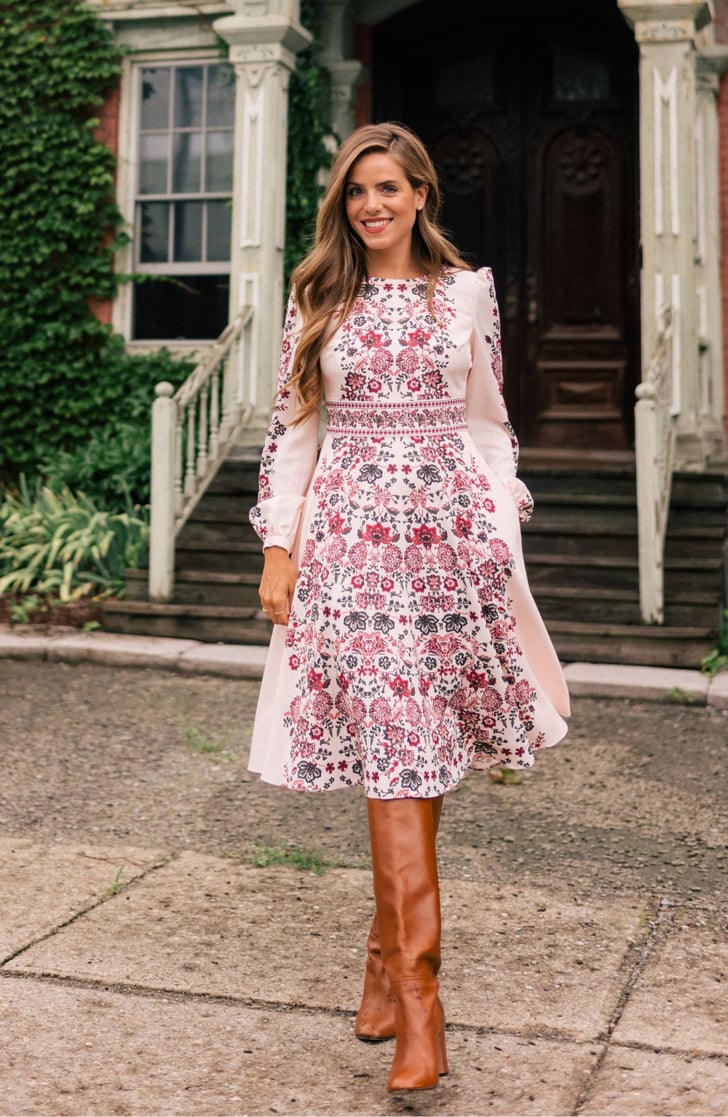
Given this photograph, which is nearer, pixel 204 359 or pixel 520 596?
pixel 520 596

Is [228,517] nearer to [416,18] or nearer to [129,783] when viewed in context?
[129,783]

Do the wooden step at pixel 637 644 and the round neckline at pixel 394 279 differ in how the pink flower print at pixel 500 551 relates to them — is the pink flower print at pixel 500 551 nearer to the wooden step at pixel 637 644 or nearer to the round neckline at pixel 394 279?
the round neckline at pixel 394 279

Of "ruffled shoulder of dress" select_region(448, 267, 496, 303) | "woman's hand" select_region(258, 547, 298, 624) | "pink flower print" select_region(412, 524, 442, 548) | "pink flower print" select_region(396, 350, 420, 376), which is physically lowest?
"woman's hand" select_region(258, 547, 298, 624)

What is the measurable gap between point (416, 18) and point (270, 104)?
5.92ft

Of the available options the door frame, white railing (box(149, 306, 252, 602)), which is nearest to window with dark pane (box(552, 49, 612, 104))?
the door frame

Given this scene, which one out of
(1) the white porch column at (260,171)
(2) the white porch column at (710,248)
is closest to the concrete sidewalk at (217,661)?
(1) the white porch column at (260,171)

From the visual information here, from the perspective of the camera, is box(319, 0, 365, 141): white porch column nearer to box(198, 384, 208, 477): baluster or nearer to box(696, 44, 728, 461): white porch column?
box(696, 44, 728, 461): white porch column

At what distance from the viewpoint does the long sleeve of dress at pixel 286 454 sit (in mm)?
2873

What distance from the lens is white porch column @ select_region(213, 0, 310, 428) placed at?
8523 millimetres

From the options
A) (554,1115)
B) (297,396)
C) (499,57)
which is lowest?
(554,1115)

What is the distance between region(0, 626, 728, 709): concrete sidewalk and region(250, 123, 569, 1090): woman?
3413mm

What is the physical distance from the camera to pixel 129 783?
4.92 metres

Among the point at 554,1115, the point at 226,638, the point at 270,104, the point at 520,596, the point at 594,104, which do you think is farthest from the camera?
the point at 594,104

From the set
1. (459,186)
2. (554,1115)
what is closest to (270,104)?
(459,186)
